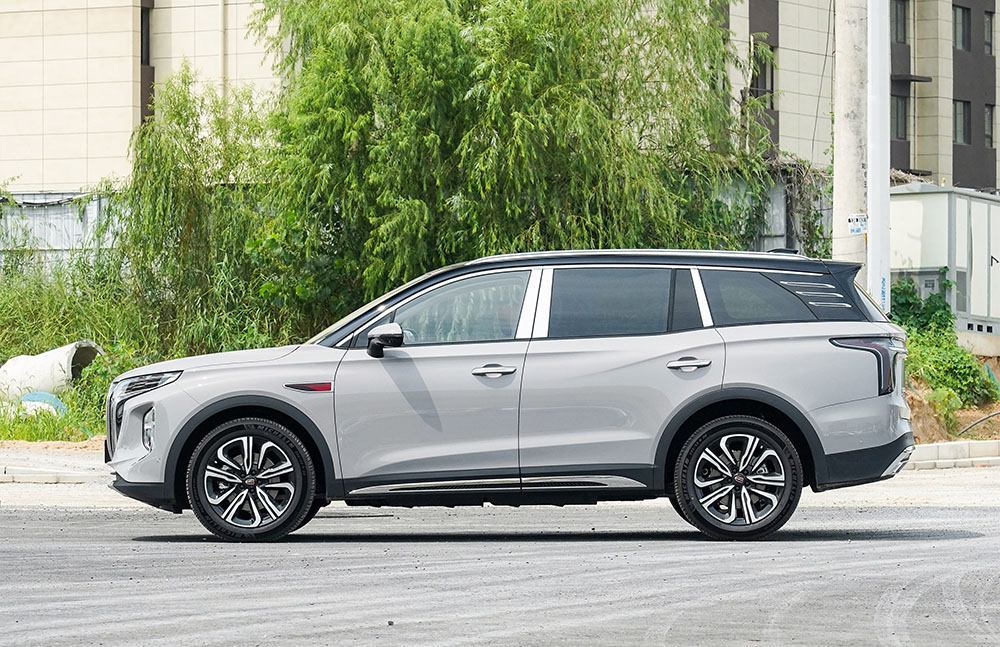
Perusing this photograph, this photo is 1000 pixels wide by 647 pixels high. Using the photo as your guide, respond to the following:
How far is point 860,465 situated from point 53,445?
1129 centimetres

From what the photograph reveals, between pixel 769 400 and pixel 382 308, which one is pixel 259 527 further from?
pixel 769 400

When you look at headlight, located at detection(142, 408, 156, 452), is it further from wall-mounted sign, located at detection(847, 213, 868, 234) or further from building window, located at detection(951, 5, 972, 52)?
building window, located at detection(951, 5, 972, 52)

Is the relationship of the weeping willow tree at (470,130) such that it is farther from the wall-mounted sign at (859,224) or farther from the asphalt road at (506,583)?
the asphalt road at (506,583)

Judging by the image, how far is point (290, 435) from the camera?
10023 mm

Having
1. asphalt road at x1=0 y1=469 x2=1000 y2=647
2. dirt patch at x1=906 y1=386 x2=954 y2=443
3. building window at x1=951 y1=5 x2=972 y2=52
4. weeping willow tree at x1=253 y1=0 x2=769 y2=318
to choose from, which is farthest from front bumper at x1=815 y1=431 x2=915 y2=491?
building window at x1=951 y1=5 x2=972 y2=52

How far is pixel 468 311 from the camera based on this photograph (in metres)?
10.3

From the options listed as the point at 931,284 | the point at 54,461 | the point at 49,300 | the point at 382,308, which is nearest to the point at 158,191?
the point at 49,300

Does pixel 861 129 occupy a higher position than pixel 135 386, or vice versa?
pixel 861 129

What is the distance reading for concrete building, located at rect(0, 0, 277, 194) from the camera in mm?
38094

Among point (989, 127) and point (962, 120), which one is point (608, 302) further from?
point (989, 127)

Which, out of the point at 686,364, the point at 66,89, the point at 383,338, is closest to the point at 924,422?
the point at 686,364

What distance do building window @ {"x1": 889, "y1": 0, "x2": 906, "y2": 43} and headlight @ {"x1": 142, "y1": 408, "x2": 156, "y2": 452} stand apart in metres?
45.0

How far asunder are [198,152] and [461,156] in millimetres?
4821

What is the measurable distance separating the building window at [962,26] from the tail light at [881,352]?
46.1m
